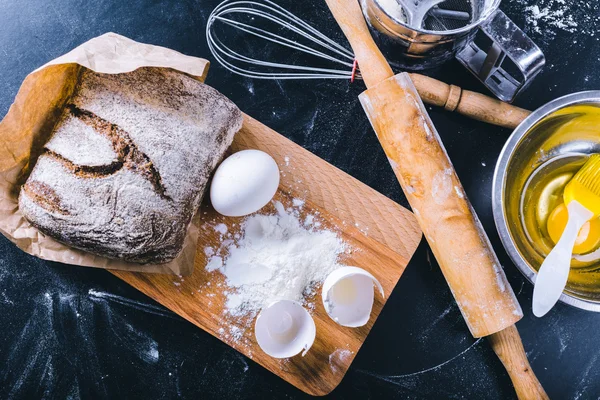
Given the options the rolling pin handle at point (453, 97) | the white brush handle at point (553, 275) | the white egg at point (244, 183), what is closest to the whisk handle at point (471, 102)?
the rolling pin handle at point (453, 97)

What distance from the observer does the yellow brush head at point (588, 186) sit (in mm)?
1015

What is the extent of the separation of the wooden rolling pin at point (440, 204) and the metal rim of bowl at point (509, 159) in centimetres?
9

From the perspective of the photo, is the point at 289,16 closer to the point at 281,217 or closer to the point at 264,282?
the point at 281,217

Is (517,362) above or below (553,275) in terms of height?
below

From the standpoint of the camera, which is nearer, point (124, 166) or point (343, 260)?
point (124, 166)

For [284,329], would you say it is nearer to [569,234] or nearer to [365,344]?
[365,344]

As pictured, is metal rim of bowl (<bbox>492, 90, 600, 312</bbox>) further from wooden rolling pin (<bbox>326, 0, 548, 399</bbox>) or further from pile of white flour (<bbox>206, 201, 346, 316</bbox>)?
pile of white flour (<bbox>206, 201, 346, 316</bbox>)

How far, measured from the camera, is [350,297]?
102 centimetres

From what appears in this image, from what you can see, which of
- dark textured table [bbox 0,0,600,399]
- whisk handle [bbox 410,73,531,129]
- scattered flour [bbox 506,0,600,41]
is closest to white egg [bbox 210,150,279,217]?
dark textured table [bbox 0,0,600,399]

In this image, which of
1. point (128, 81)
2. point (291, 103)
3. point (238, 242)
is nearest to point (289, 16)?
point (291, 103)

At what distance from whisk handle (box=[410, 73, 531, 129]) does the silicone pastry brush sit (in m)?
0.17

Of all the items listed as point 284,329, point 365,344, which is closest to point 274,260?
point 284,329

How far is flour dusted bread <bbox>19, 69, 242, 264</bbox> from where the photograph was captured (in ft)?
3.13

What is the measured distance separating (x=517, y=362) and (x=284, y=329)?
486 millimetres
